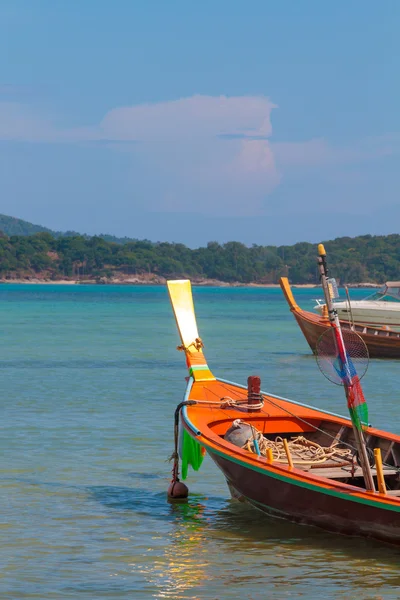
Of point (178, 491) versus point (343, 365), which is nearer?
point (343, 365)

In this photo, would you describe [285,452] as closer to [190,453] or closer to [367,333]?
[190,453]

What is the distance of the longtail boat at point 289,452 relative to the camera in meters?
11.1

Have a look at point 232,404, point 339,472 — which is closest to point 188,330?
point 232,404

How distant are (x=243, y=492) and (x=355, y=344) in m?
2.34

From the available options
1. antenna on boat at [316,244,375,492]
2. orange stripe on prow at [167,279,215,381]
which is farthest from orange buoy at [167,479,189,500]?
antenna on boat at [316,244,375,492]

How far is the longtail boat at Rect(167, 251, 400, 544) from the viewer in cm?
1112

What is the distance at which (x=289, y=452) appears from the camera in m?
12.2

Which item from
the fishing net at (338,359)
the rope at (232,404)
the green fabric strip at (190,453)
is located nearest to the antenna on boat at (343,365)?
the fishing net at (338,359)

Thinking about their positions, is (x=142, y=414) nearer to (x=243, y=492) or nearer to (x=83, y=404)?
(x=83, y=404)

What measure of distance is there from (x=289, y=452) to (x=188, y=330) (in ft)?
16.3

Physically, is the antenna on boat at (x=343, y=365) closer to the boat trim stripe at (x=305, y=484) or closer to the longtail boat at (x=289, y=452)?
the longtail boat at (x=289, y=452)

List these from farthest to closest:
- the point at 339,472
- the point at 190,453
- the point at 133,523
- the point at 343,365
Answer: the point at 190,453 → the point at 133,523 → the point at 339,472 → the point at 343,365

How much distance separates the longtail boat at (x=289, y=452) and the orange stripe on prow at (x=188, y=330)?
2cm

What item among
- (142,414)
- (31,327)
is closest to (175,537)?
(142,414)
